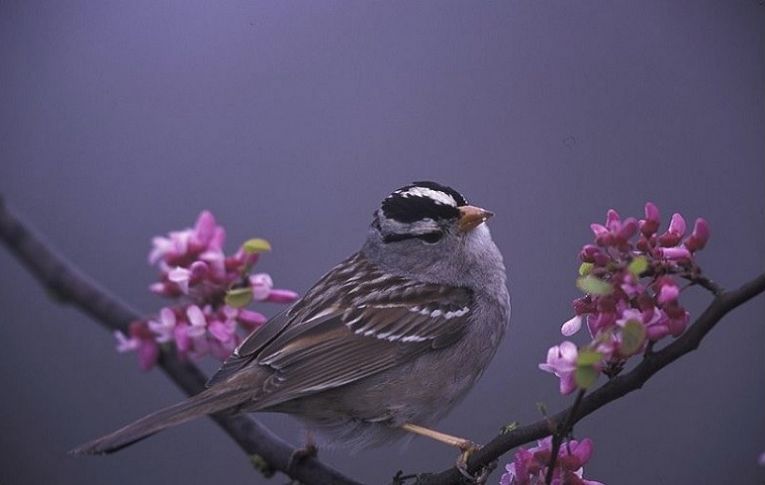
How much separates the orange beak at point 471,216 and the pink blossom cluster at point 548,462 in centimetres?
77

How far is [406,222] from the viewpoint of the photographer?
2475 mm

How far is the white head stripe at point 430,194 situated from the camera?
235 centimetres

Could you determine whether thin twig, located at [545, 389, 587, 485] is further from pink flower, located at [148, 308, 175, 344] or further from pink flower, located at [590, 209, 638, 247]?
pink flower, located at [148, 308, 175, 344]

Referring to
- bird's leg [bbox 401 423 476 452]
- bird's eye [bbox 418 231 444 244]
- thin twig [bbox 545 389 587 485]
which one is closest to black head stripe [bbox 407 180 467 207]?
bird's eye [bbox 418 231 444 244]

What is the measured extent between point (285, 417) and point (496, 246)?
0.70 metres

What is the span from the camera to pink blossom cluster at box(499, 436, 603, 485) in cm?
166

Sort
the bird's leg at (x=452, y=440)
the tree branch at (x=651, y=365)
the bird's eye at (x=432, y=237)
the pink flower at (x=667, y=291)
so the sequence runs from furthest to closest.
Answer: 1. the bird's eye at (x=432, y=237)
2. the bird's leg at (x=452, y=440)
3. the pink flower at (x=667, y=291)
4. the tree branch at (x=651, y=365)

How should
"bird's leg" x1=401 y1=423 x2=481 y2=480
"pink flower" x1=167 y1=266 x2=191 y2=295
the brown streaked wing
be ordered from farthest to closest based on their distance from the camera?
the brown streaked wing, "bird's leg" x1=401 y1=423 x2=481 y2=480, "pink flower" x1=167 y1=266 x2=191 y2=295

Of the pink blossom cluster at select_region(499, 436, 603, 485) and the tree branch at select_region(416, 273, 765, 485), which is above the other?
the tree branch at select_region(416, 273, 765, 485)

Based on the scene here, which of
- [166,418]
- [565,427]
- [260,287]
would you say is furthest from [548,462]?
[166,418]

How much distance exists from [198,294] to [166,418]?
0.24 meters

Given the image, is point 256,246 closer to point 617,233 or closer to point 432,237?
point 617,233

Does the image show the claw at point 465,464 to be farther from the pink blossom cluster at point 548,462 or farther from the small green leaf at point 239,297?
the small green leaf at point 239,297

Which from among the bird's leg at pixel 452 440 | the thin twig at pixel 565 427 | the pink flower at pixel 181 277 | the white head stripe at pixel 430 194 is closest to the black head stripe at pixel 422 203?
the white head stripe at pixel 430 194
